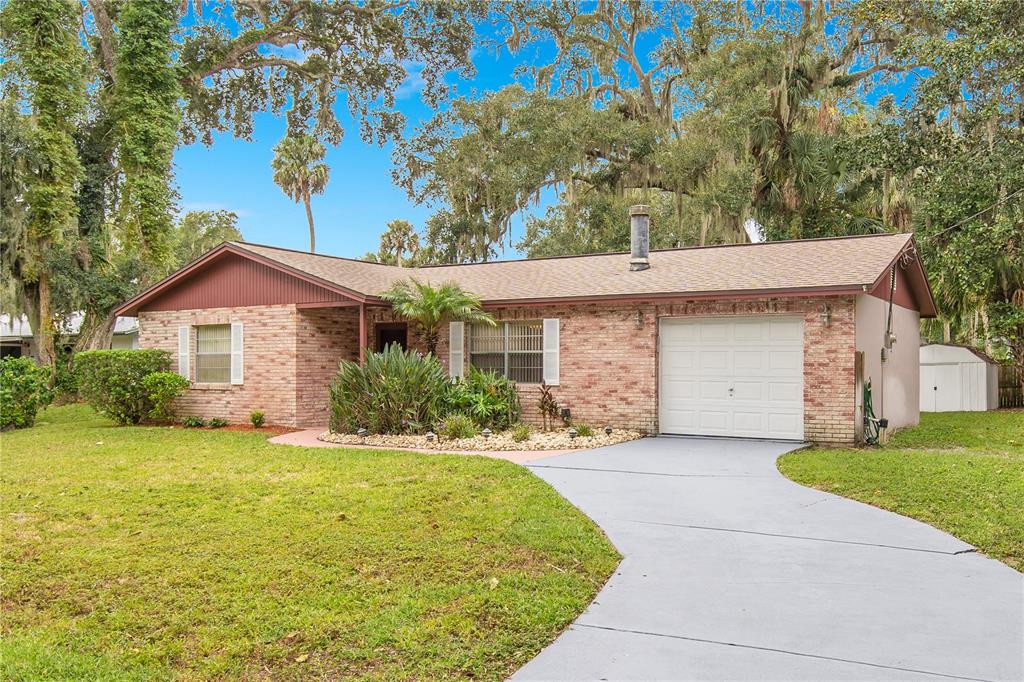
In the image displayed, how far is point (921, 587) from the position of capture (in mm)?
4941

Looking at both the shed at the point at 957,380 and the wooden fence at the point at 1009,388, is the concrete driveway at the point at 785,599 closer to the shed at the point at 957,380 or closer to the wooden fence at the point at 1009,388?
the shed at the point at 957,380

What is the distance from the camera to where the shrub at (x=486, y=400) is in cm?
1338

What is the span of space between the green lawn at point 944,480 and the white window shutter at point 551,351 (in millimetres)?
4636

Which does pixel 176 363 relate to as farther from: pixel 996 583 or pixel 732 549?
pixel 996 583

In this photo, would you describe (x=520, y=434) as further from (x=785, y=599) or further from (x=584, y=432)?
(x=785, y=599)

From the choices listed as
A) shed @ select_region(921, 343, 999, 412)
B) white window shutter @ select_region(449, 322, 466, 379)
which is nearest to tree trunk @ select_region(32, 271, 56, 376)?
white window shutter @ select_region(449, 322, 466, 379)

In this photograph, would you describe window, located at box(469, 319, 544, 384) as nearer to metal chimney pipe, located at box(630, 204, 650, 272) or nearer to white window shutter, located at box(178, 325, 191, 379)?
metal chimney pipe, located at box(630, 204, 650, 272)

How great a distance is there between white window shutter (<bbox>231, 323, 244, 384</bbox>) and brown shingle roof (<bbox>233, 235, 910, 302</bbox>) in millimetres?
1682

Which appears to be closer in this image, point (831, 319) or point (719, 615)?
point (719, 615)

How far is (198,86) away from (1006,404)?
27.1m

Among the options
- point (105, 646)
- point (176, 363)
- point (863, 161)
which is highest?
point (863, 161)

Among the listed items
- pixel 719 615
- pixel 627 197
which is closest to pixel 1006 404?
pixel 627 197

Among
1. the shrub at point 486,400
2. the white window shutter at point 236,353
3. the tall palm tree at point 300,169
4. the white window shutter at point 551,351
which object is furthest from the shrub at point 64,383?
the tall palm tree at point 300,169

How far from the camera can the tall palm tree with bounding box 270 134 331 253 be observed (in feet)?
124
